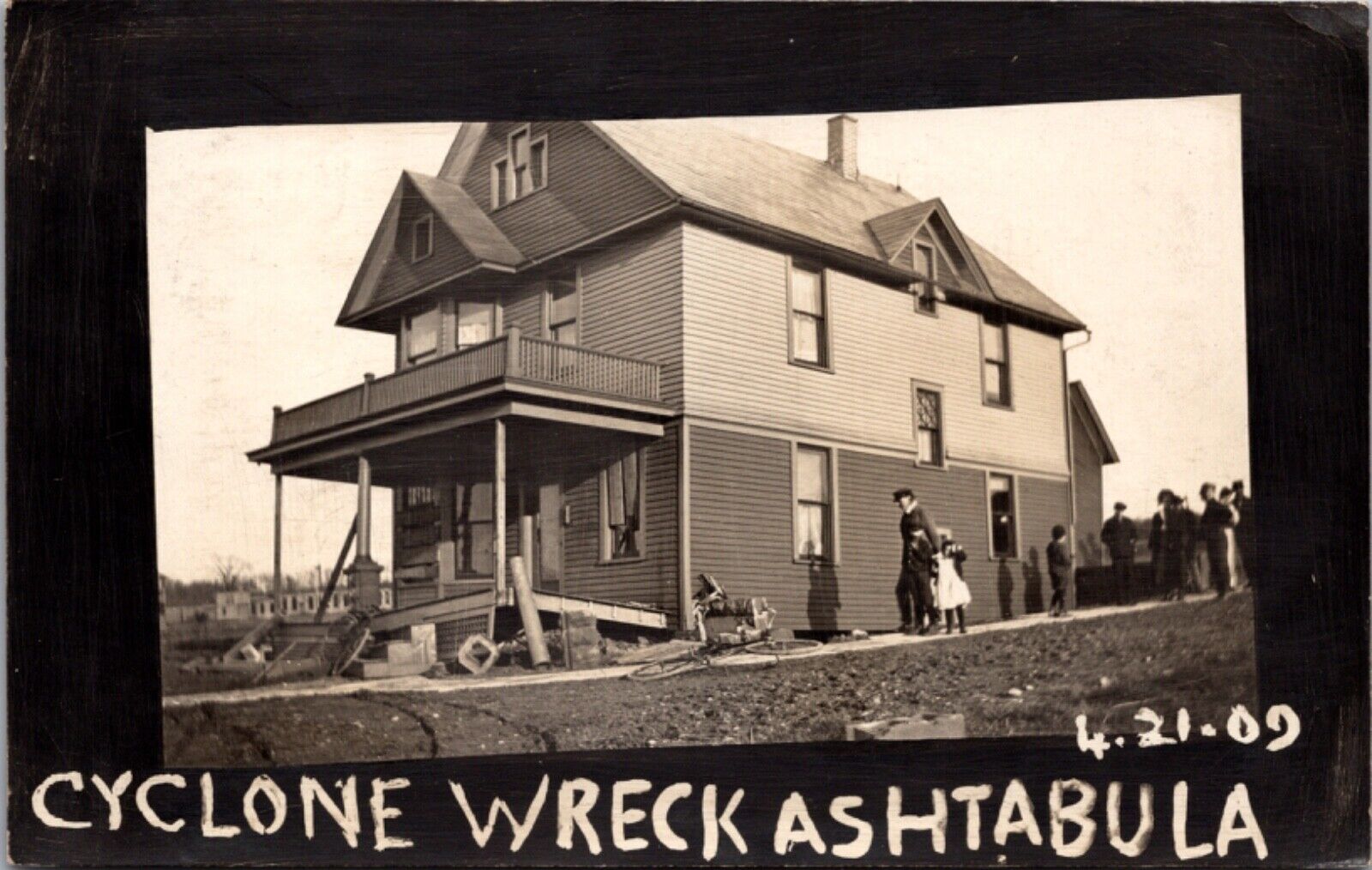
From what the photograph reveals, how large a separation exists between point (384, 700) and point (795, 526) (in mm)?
2689

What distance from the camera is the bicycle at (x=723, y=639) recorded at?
8.31 meters

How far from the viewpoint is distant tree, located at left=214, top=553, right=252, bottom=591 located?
27.3ft

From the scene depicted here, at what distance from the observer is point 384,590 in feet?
27.6

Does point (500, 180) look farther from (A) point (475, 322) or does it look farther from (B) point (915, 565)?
(B) point (915, 565)

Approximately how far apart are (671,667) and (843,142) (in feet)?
10.8

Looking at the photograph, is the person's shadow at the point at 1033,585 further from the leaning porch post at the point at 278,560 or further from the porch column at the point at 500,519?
the leaning porch post at the point at 278,560

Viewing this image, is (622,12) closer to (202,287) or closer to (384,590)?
(202,287)

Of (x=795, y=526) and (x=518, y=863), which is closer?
(x=518, y=863)

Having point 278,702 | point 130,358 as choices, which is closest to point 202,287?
point 130,358

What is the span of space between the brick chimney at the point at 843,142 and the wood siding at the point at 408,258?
241 cm

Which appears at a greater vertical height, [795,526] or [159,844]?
[795,526]

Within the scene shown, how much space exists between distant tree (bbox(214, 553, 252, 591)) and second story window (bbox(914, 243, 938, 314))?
4.49 meters

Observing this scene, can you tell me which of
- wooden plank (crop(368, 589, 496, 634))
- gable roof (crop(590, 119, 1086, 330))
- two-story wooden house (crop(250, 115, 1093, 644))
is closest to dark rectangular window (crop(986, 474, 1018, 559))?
two-story wooden house (crop(250, 115, 1093, 644))

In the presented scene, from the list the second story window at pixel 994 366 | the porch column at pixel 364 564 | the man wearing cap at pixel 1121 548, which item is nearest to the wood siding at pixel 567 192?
the porch column at pixel 364 564
